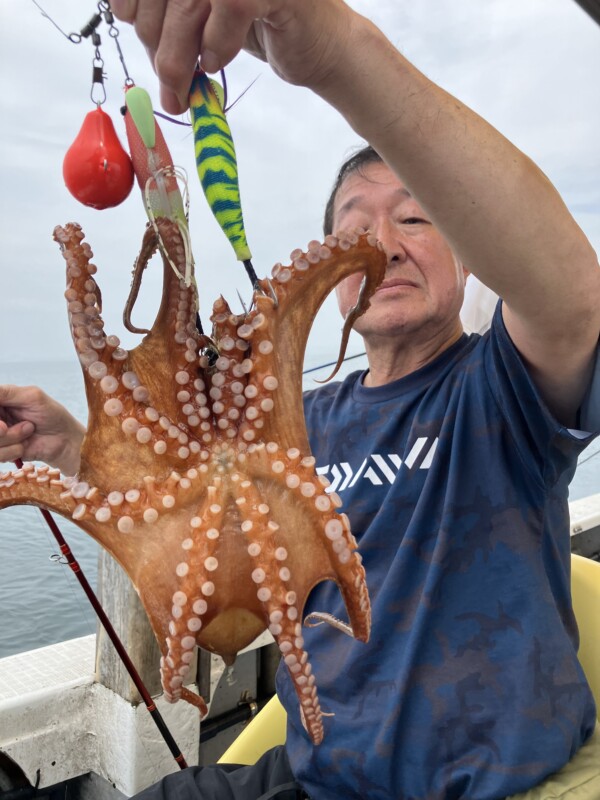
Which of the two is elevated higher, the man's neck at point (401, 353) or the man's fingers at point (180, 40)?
the man's fingers at point (180, 40)

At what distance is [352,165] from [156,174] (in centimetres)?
117

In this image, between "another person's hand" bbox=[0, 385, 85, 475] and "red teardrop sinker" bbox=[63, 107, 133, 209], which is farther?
"another person's hand" bbox=[0, 385, 85, 475]

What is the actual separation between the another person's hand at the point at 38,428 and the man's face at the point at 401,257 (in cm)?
87

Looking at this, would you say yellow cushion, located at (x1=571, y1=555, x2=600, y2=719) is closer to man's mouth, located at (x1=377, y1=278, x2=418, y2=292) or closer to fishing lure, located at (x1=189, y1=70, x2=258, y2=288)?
man's mouth, located at (x1=377, y1=278, x2=418, y2=292)

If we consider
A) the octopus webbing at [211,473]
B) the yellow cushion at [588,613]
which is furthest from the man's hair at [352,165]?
the yellow cushion at [588,613]

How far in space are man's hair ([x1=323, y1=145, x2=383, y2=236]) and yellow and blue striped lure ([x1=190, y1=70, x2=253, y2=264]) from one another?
40.5 inches

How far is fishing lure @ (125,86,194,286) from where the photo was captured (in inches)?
34.3

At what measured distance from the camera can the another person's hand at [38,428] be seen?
4.89ft

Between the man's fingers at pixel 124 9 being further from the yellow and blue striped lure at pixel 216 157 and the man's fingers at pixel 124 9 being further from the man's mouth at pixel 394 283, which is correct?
the man's mouth at pixel 394 283

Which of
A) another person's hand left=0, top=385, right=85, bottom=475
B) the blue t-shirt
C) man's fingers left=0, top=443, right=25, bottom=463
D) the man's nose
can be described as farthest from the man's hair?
man's fingers left=0, top=443, right=25, bottom=463

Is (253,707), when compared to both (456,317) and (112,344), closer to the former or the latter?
(456,317)

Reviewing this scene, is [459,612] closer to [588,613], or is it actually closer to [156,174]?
[588,613]

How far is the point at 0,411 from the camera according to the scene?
1.54m

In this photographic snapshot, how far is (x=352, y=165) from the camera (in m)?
1.91
